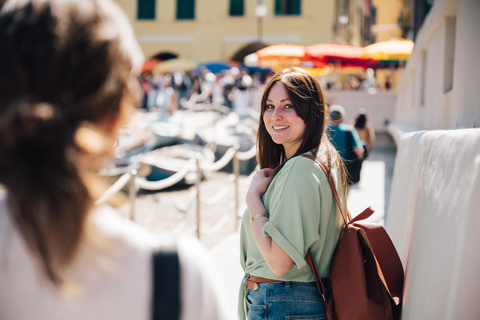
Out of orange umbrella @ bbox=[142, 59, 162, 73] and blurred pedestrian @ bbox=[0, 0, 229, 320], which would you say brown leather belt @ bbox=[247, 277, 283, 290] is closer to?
blurred pedestrian @ bbox=[0, 0, 229, 320]

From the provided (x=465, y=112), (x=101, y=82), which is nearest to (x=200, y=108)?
(x=465, y=112)

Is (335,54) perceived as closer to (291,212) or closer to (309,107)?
(309,107)

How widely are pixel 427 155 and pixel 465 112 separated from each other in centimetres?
106

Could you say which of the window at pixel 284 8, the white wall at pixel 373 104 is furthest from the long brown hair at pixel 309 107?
the window at pixel 284 8

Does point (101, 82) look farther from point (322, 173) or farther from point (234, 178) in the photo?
point (234, 178)

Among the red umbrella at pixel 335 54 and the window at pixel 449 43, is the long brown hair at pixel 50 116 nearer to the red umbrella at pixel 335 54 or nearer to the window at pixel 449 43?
the window at pixel 449 43

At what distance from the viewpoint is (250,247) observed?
248 centimetres

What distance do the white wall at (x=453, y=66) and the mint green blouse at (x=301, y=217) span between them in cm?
142

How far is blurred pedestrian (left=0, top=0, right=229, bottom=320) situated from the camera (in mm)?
1025

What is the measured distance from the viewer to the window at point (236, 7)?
133ft

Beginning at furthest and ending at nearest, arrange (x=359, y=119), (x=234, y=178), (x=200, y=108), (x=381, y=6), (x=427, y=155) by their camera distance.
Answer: (x=381, y=6), (x=200, y=108), (x=359, y=119), (x=234, y=178), (x=427, y=155)

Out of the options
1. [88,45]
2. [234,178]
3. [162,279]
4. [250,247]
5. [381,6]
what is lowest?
[234,178]

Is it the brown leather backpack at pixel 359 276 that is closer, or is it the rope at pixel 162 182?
the brown leather backpack at pixel 359 276

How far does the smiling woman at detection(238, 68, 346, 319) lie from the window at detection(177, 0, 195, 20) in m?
40.4
